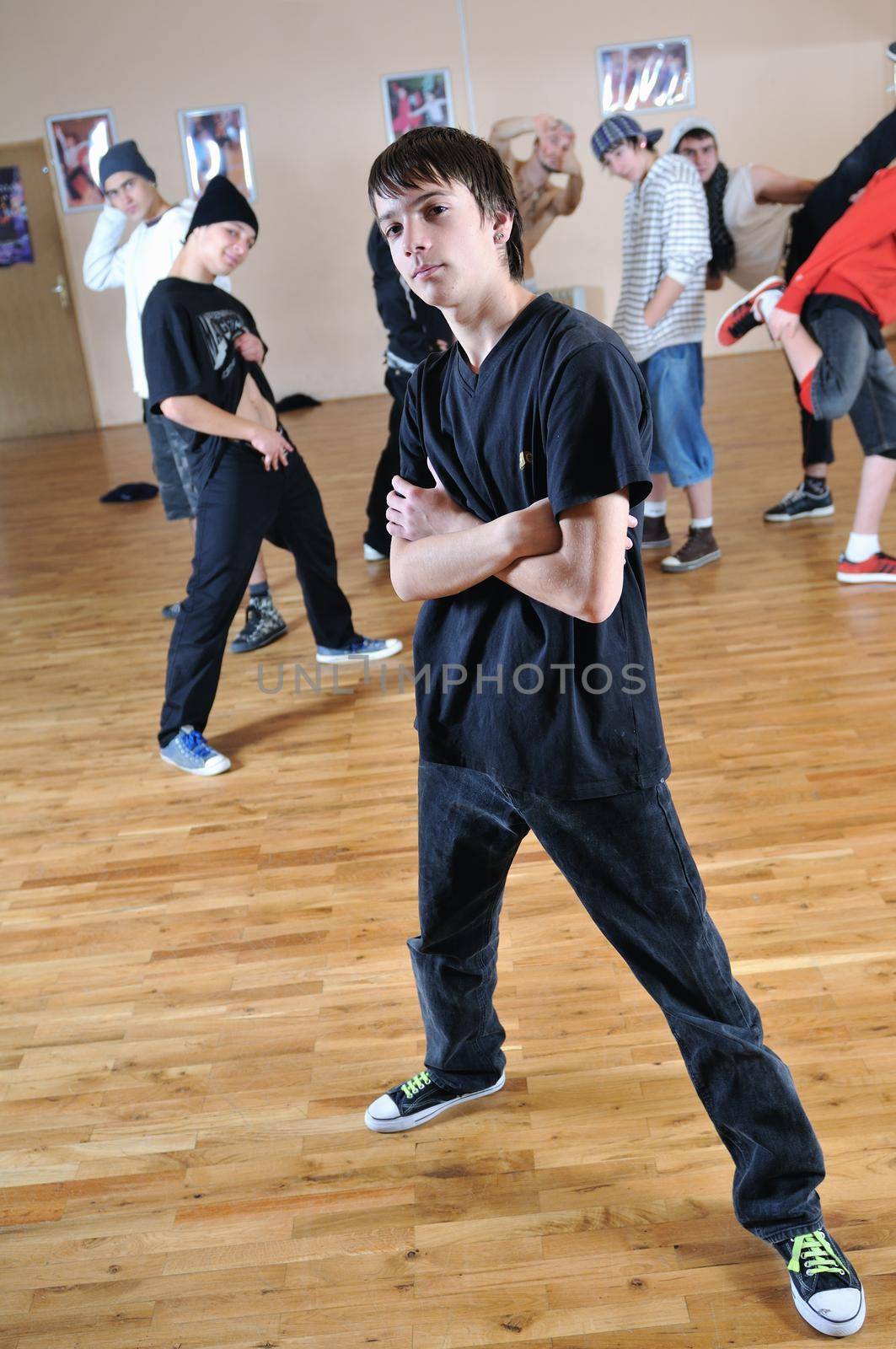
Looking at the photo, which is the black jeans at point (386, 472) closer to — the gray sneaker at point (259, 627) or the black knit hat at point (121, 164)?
the gray sneaker at point (259, 627)

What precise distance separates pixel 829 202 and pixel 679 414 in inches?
35.3

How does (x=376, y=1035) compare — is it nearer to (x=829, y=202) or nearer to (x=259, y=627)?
(x=259, y=627)

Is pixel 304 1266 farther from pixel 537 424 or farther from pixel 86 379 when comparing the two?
pixel 86 379

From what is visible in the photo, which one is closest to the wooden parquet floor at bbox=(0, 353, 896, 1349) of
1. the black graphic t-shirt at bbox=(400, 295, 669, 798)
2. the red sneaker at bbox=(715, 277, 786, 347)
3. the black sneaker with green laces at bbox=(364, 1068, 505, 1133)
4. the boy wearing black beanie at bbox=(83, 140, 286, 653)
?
the black sneaker with green laces at bbox=(364, 1068, 505, 1133)

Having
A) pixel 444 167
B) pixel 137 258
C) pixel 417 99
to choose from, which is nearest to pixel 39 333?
pixel 417 99

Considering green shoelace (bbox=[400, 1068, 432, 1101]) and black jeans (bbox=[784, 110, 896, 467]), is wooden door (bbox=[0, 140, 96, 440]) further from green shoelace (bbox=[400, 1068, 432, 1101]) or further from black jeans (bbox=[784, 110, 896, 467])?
green shoelace (bbox=[400, 1068, 432, 1101])

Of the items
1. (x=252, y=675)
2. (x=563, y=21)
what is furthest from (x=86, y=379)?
(x=252, y=675)

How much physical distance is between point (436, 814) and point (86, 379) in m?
9.36

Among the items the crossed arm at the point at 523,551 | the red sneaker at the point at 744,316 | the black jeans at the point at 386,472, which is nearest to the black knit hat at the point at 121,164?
the black jeans at the point at 386,472

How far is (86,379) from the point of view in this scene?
33.0 ft

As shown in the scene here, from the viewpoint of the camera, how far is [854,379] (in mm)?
3824

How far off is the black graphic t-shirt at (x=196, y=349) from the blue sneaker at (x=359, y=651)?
2.69 ft

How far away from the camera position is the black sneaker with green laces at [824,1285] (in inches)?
57.7

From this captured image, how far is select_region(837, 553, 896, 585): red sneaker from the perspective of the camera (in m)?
4.08
